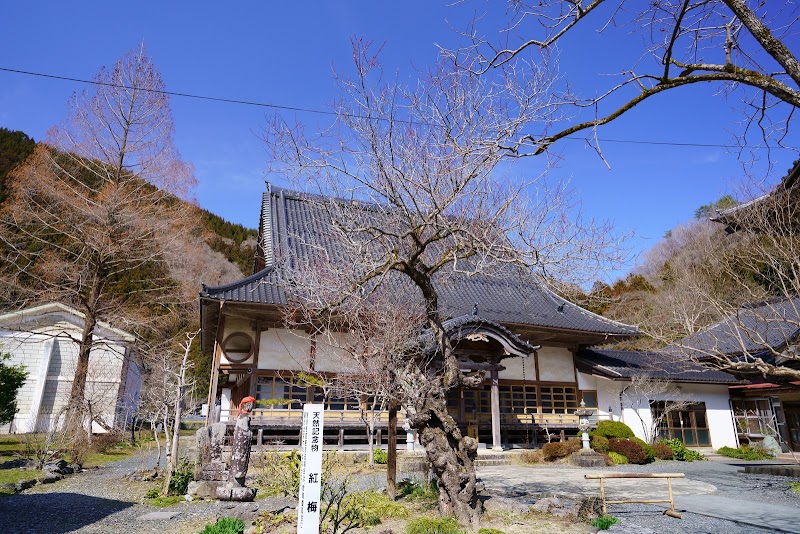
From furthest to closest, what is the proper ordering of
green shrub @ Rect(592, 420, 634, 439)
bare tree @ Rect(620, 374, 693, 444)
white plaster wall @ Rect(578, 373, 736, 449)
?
white plaster wall @ Rect(578, 373, 736, 449)
bare tree @ Rect(620, 374, 693, 444)
green shrub @ Rect(592, 420, 634, 439)

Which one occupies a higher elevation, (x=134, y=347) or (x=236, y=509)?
(x=134, y=347)

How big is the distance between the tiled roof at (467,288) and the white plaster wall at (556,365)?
1.43 m

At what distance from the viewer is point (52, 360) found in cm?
2242

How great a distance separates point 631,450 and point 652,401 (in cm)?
481

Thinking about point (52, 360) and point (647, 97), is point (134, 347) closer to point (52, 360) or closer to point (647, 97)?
point (52, 360)

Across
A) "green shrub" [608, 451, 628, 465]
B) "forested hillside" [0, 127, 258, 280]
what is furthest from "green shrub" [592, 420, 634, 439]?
"forested hillside" [0, 127, 258, 280]

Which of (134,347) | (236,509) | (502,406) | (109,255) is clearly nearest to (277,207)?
(109,255)

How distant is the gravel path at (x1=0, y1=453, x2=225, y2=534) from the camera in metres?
6.73

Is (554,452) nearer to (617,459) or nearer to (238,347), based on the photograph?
(617,459)

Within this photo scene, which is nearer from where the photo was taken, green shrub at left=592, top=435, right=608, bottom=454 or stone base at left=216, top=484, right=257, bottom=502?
stone base at left=216, top=484, right=257, bottom=502

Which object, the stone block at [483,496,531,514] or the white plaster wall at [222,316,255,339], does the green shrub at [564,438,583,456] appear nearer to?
the stone block at [483,496,531,514]

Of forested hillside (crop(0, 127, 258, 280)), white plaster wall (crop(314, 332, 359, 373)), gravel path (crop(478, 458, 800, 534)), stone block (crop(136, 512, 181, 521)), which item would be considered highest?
forested hillside (crop(0, 127, 258, 280))

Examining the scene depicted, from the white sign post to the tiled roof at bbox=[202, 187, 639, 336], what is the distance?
33.5 feet

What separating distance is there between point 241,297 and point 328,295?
18.5 feet
